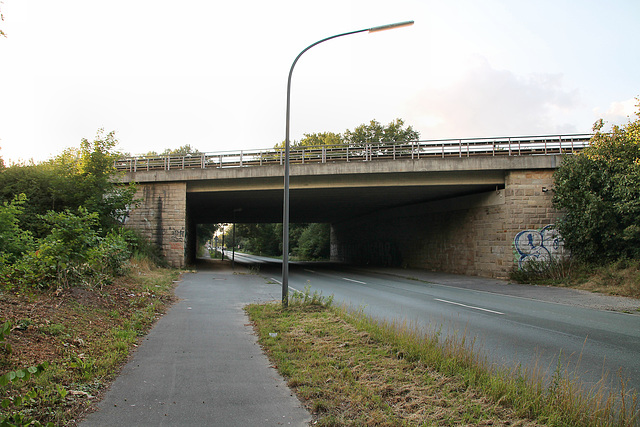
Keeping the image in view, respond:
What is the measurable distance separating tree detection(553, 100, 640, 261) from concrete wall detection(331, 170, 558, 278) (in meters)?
1.56

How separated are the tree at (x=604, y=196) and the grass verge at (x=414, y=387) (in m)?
14.0

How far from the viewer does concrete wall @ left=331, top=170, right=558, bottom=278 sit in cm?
2041

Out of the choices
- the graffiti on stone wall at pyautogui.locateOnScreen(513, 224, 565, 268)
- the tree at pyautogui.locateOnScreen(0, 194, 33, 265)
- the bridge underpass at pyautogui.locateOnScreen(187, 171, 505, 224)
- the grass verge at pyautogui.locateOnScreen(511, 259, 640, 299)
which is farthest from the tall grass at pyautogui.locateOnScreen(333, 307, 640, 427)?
the bridge underpass at pyautogui.locateOnScreen(187, 171, 505, 224)

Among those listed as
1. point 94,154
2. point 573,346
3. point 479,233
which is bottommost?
point 573,346

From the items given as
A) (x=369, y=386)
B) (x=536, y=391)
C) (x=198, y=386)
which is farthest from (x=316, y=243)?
(x=536, y=391)

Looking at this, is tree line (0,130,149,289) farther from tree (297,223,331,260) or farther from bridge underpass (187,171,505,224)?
tree (297,223,331,260)

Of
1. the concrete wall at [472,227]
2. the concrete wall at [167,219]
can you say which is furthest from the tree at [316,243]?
the concrete wall at [167,219]

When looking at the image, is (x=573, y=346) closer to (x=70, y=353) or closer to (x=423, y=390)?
(x=423, y=390)

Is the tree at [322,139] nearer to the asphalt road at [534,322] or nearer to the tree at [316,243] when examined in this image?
the tree at [316,243]

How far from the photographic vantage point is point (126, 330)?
7.09m

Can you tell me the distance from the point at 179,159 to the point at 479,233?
18397 millimetres

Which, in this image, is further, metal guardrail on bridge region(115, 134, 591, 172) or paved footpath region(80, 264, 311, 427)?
metal guardrail on bridge region(115, 134, 591, 172)

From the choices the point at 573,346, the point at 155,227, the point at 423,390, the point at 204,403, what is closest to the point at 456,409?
the point at 423,390

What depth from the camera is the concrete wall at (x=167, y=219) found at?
25.4 metres
